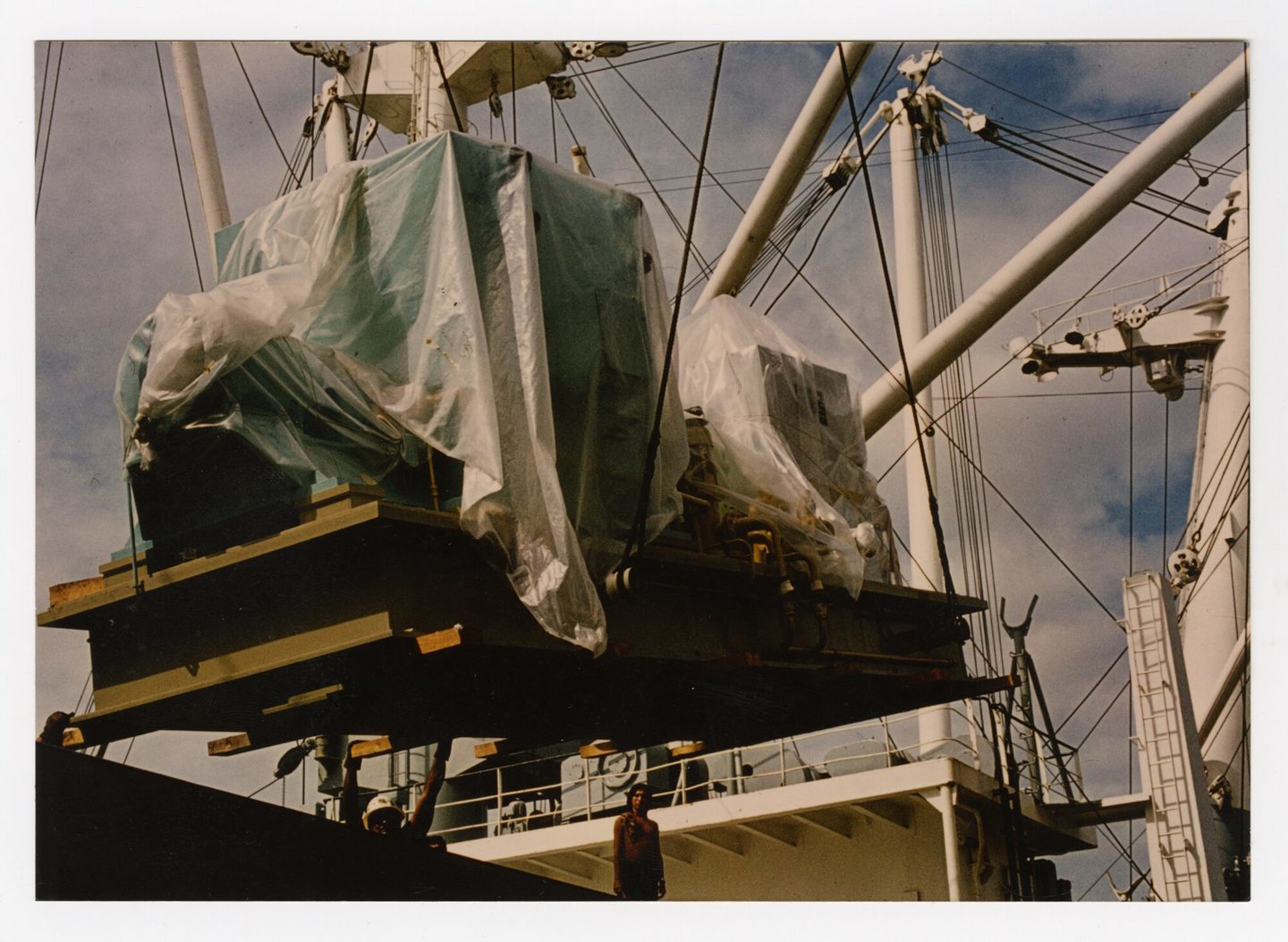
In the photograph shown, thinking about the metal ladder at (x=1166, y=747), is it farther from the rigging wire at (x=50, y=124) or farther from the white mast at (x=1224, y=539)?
the rigging wire at (x=50, y=124)

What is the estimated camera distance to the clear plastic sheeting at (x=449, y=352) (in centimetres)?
695

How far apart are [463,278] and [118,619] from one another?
2.61 meters

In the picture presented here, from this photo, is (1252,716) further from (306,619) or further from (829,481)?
(306,619)

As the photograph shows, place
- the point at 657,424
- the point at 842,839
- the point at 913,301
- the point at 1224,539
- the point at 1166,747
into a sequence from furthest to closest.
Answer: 1. the point at 913,301
2. the point at 842,839
3. the point at 1224,539
4. the point at 1166,747
5. the point at 657,424

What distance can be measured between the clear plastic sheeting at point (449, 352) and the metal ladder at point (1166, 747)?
667 centimetres

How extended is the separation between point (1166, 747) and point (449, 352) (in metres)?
8.62

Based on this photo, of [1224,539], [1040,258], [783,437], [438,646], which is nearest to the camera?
[438,646]

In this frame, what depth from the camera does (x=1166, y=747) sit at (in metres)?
13.0

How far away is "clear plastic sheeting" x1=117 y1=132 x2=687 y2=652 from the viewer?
6953 millimetres

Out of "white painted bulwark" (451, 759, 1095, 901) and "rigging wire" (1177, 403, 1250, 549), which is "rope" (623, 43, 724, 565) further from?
"white painted bulwark" (451, 759, 1095, 901)

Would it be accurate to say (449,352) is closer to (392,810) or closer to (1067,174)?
(392,810)

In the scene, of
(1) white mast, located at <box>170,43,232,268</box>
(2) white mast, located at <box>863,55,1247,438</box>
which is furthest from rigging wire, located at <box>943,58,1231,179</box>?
(1) white mast, located at <box>170,43,232,268</box>

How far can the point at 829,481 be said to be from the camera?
389 inches

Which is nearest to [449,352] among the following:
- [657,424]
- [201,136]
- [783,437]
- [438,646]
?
[657,424]
